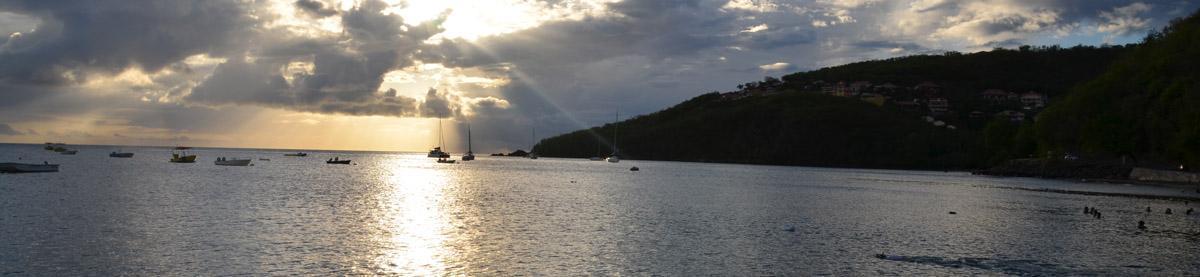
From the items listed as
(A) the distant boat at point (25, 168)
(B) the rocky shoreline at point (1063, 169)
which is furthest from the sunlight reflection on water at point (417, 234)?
(B) the rocky shoreline at point (1063, 169)

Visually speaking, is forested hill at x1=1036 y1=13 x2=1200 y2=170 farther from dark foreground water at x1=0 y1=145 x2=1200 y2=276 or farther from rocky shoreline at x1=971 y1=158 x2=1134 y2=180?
dark foreground water at x1=0 y1=145 x2=1200 y2=276

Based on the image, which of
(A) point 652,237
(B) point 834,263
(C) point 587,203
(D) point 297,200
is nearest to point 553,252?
(A) point 652,237

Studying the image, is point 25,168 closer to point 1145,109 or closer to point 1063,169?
point 1145,109

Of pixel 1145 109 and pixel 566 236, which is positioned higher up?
pixel 1145 109

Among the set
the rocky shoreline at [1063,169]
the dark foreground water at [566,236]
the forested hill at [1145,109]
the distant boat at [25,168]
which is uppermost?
the forested hill at [1145,109]

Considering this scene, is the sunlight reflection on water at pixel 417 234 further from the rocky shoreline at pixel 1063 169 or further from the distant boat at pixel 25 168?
the rocky shoreline at pixel 1063 169

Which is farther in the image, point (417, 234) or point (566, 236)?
point (417, 234)

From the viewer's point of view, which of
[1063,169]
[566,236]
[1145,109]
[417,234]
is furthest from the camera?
[1063,169]

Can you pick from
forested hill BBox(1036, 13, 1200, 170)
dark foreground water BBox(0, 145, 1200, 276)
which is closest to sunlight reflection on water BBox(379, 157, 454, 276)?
dark foreground water BBox(0, 145, 1200, 276)

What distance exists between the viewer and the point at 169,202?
2317 inches

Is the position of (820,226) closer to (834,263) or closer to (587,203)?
(834,263)

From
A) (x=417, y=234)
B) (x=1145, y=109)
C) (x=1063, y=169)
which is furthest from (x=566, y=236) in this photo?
(x=1063, y=169)

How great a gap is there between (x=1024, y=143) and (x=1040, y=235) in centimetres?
14238

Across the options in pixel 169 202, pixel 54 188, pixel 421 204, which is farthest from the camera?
pixel 54 188
